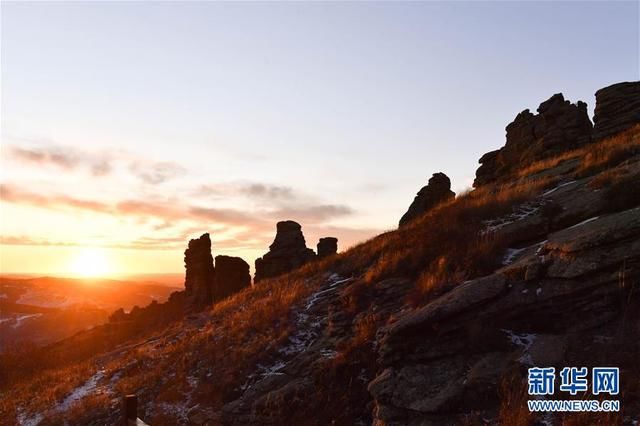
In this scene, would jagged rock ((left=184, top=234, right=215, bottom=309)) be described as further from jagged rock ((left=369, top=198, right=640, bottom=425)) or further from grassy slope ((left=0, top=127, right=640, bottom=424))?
jagged rock ((left=369, top=198, right=640, bottom=425))

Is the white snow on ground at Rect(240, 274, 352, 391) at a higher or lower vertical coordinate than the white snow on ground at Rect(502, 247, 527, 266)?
lower

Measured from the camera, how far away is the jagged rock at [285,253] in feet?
179

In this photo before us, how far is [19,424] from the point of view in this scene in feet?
55.3

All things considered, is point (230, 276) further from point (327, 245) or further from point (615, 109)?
point (615, 109)

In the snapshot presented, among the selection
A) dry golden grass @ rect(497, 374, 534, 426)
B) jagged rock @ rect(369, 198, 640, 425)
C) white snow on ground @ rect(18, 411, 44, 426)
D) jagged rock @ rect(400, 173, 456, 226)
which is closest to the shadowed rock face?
jagged rock @ rect(400, 173, 456, 226)

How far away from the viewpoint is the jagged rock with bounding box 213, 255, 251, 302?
62312mm

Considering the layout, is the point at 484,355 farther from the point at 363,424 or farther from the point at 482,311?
the point at 363,424

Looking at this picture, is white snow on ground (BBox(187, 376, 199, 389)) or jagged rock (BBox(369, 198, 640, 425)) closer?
jagged rock (BBox(369, 198, 640, 425))

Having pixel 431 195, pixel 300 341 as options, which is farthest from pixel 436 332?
pixel 431 195

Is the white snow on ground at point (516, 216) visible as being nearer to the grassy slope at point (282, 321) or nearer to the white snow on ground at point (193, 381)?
the grassy slope at point (282, 321)

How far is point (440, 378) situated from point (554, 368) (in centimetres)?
210

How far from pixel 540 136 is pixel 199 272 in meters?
47.6

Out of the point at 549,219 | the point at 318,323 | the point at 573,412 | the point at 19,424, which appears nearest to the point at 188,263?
the point at 19,424

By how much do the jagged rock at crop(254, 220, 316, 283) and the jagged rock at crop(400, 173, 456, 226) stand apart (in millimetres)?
16576
